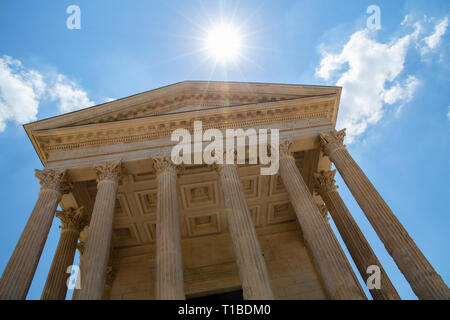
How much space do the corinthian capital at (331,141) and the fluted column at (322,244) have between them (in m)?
2.32

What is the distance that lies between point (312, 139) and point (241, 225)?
7.27 metres

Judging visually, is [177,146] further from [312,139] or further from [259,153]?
[312,139]

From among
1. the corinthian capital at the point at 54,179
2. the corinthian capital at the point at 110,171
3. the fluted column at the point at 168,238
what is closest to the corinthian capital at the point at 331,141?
the fluted column at the point at 168,238

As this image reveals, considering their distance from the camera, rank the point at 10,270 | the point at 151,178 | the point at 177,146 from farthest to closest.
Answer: the point at 151,178 → the point at 177,146 → the point at 10,270

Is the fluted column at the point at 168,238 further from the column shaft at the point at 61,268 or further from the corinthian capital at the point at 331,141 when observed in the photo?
the corinthian capital at the point at 331,141

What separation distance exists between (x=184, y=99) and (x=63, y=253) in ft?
36.4

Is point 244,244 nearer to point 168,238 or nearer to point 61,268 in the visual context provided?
point 168,238

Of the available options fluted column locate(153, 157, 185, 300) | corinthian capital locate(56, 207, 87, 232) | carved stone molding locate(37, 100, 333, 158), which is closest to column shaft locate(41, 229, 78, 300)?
corinthian capital locate(56, 207, 87, 232)

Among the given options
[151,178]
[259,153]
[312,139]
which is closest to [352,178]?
[312,139]

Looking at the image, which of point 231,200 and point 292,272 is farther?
point 292,272

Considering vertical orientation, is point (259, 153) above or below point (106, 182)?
above

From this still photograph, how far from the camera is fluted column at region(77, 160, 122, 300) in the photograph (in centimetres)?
1180
